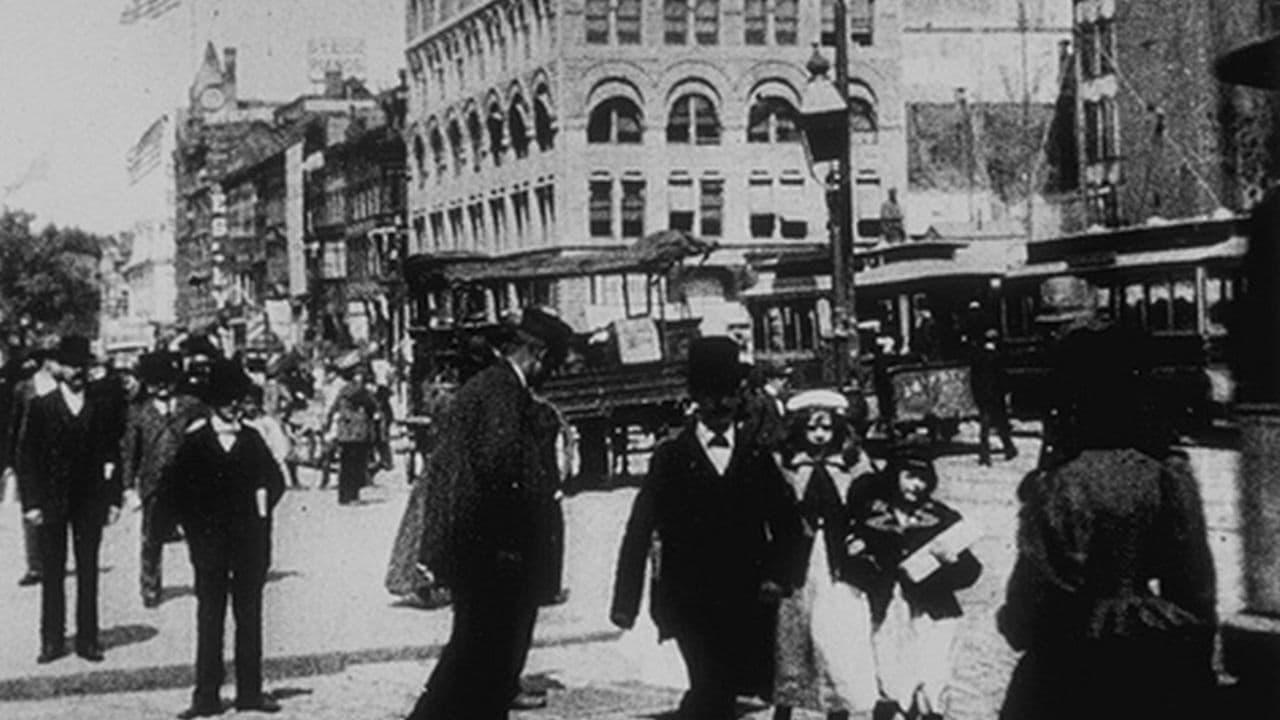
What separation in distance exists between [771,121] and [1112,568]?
178ft

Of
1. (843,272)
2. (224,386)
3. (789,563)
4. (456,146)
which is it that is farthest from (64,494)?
(456,146)

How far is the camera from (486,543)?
7.21m

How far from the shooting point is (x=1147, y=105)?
167 feet

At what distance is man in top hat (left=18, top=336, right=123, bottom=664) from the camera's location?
10672 mm

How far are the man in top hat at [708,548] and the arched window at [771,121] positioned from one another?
51750mm

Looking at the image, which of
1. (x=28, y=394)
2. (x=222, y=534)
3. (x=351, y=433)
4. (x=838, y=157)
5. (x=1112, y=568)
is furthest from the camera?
(x=351, y=433)

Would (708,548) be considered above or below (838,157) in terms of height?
below

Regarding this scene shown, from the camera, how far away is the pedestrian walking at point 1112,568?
476 cm

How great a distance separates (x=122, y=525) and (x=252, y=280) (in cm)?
7988

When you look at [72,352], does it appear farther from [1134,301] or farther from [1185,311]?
[1134,301]

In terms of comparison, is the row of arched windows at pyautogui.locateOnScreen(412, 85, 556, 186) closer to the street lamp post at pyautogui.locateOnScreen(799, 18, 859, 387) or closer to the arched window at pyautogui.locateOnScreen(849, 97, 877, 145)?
the arched window at pyautogui.locateOnScreen(849, 97, 877, 145)

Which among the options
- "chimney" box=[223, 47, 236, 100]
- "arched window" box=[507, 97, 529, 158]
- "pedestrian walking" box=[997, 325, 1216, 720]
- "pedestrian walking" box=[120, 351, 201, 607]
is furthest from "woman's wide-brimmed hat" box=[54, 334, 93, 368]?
"chimney" box=[223, 47, 236, 100]

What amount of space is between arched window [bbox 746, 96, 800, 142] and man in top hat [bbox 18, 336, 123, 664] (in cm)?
4805

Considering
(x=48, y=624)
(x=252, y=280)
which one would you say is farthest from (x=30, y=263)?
(x=48, y=624)
